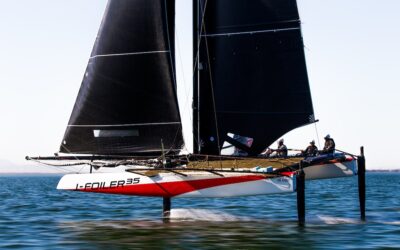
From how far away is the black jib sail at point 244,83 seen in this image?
29.8 meters

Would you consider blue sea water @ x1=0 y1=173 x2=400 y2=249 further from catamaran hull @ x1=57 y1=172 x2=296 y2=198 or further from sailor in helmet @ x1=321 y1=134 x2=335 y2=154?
sailor in helmet @ x1=321 y1=134 x2=335 y2=154

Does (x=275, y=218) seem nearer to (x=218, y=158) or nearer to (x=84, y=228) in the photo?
(x=218, y=158)

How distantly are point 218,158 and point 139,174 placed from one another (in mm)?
3326

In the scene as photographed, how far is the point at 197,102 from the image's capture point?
97.6 ft

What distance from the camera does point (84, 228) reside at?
90.3 ft

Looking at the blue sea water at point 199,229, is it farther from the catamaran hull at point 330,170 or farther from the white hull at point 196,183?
the catamaran hull at point 330,170

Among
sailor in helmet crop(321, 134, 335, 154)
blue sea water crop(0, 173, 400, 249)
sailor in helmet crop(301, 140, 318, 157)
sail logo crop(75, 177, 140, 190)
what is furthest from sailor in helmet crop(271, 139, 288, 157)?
sail logo crop(75, 177, 140, 190)

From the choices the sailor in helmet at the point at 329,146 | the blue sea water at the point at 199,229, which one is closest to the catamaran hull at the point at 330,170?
the sailor in helmet at the point at 329,146

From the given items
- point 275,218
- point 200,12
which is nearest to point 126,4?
point 200,12

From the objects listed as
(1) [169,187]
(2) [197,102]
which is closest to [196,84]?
(2) [197,102]

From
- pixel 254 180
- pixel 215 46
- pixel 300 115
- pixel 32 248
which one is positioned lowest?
pixel 32 248

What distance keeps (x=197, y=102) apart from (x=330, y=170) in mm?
5887

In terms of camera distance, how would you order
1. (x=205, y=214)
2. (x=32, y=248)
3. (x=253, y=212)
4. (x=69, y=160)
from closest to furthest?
(x=32, y=248) → (x=69, y=160) → (x=205, y=214) → (x=253, y=212)

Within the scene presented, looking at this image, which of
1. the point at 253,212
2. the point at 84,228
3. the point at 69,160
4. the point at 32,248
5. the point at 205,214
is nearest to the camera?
the point at 32,248
